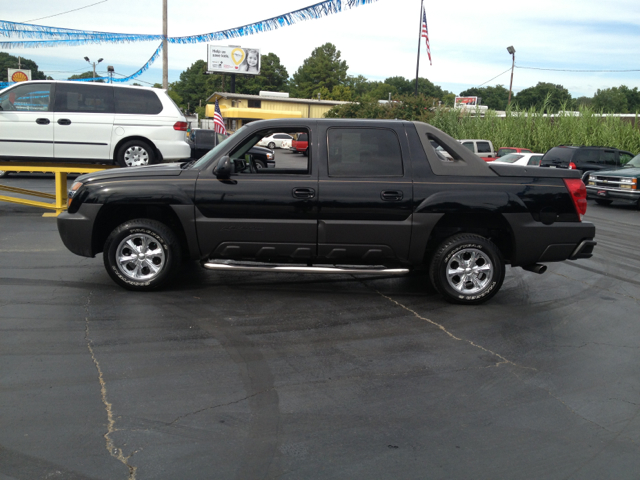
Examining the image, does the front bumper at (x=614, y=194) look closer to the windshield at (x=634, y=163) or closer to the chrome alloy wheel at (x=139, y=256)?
the windshield at (x=634, y=163)

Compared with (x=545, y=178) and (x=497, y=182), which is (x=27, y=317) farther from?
(x=545, y=178)

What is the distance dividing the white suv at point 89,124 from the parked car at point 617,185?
12.7 meters

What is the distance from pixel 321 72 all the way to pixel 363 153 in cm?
10775

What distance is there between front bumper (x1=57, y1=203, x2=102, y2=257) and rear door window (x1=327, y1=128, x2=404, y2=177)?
2550 mm

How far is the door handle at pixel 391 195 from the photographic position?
607cm

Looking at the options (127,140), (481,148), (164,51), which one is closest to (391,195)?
(127,140)

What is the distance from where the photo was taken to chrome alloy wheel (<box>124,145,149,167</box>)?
1121 centimetres

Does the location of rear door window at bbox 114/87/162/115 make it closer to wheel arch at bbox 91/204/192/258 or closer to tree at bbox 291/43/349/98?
wheel arch at bbox 91/204/192/258

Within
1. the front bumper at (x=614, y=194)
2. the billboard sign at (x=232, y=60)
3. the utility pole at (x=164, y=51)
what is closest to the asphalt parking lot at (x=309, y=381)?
the front bumper at (x=614, y=194)

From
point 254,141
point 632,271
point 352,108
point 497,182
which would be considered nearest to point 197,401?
point 254,141

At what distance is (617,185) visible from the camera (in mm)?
17453

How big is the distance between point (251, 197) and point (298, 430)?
303 cm

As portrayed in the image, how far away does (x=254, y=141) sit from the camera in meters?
6.33

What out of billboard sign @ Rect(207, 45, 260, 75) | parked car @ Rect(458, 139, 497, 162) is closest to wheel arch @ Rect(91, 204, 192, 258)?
parked car @ Rect(458, 139, 497, 162)
